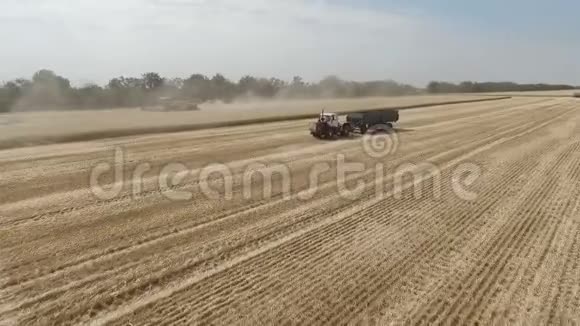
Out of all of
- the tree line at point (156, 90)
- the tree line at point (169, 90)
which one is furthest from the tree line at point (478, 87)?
the tree line at point (156, 90)

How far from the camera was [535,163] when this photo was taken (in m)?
15.7

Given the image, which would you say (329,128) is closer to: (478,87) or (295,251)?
(295,251)

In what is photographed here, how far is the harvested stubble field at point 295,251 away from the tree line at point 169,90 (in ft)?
134

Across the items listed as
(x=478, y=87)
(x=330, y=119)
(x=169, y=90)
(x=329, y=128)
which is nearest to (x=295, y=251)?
(x=329, y=128)

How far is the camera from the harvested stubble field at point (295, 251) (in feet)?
19.3

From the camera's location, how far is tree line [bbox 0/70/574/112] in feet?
161

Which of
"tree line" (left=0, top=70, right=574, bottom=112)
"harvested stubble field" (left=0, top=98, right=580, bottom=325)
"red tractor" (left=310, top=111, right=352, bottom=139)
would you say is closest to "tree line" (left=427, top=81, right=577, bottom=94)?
"tree line" (left=0, top=70, right=574, bottom=112)

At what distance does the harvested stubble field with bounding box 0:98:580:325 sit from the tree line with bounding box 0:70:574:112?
40.7m

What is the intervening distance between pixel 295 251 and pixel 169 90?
71340mm

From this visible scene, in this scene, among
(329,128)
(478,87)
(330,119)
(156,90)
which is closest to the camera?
(329,128)

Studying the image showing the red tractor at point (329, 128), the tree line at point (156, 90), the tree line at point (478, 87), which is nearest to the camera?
the red tractor at point (329, 128)

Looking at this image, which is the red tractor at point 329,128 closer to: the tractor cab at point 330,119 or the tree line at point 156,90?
the tractor cab at point 330,119

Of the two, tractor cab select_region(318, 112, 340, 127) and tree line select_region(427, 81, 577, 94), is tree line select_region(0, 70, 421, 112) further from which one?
tractor cab select_region(318, 112, 340, 127)

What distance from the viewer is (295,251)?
7719mm
